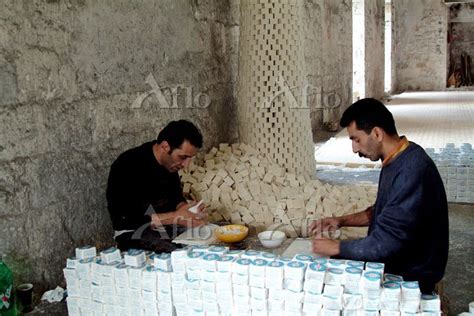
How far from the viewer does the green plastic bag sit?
9.07 ft

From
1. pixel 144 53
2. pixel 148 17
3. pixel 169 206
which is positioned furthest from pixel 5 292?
pixel 148 17

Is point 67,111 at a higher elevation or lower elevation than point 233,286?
higher

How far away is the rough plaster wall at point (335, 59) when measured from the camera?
968 centimetres

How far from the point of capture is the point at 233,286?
7.98 feet

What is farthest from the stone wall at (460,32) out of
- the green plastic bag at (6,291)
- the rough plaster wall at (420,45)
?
the green plastic bag at (6,291)

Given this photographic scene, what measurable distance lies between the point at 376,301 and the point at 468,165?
3472mm

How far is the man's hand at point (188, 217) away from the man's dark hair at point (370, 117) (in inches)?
55.5

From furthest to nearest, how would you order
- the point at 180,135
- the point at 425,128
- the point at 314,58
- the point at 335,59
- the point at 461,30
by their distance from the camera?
1. the point at 461,30
2. the point at 335,59
3. the point at 425,128
4. the point at 314,58
5. the point at 180,135

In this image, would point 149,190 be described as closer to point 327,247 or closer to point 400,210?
point 327,247

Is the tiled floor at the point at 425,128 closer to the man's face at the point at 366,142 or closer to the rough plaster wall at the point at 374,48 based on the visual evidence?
the rough plaster wall at the point at 374,48

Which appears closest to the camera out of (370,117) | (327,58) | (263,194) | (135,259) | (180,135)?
(370,117)

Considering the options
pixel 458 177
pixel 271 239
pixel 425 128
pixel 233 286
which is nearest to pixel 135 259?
pixel 233 286

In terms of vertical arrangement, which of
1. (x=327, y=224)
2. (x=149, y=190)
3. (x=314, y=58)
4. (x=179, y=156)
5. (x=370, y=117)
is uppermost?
(x=314, y=58)

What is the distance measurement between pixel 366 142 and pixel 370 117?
127 millimetres
